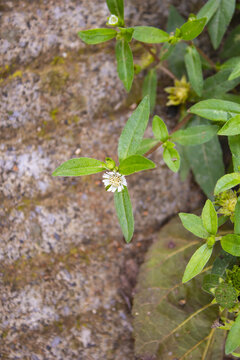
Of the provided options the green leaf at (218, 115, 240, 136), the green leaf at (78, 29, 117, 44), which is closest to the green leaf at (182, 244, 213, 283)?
the green leaf at (218, 115, 240, 136)

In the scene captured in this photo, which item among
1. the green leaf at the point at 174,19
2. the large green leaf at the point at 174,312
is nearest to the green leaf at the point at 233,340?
the large green leaf at the point at 174,312

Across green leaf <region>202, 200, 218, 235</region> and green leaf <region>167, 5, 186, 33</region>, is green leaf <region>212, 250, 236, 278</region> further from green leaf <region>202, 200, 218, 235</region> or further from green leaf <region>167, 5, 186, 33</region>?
green leaf <region>167, 5, 186, 33</region>

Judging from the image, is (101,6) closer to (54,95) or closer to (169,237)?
(54,95)

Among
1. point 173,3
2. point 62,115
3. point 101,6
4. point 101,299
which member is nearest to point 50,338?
point 101,299

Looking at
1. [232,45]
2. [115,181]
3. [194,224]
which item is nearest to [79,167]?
[115,181]

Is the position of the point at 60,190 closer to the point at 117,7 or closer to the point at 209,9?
the point at 117,7
